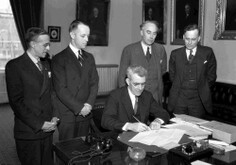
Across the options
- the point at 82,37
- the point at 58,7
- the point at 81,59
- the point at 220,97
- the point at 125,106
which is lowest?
the point at 220,97

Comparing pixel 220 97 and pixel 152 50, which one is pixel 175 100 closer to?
pixel 152 50

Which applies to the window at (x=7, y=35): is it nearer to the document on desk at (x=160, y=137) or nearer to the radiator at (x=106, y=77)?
the radiator at (x=106, y=77)

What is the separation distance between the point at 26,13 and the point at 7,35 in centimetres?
98

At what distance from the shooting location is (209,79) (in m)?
3.94

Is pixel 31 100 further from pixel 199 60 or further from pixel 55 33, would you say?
pixel 55 33

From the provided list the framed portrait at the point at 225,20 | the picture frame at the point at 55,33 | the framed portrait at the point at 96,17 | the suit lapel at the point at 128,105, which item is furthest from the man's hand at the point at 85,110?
the framed portrait at the point at 96,17

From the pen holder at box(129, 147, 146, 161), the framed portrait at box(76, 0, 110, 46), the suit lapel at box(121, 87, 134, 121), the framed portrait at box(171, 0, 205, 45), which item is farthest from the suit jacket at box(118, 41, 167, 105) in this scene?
the framed portrait at box(76, 0, 110, 46)

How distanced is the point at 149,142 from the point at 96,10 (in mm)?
6664

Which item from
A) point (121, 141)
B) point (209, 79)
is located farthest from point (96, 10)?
point (121, 141)

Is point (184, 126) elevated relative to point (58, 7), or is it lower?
lower

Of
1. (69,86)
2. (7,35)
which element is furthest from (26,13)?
(69,86)

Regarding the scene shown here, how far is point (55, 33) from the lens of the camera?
7.64 metres

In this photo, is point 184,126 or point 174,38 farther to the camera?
point 174,38

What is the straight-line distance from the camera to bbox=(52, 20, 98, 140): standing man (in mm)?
3006
